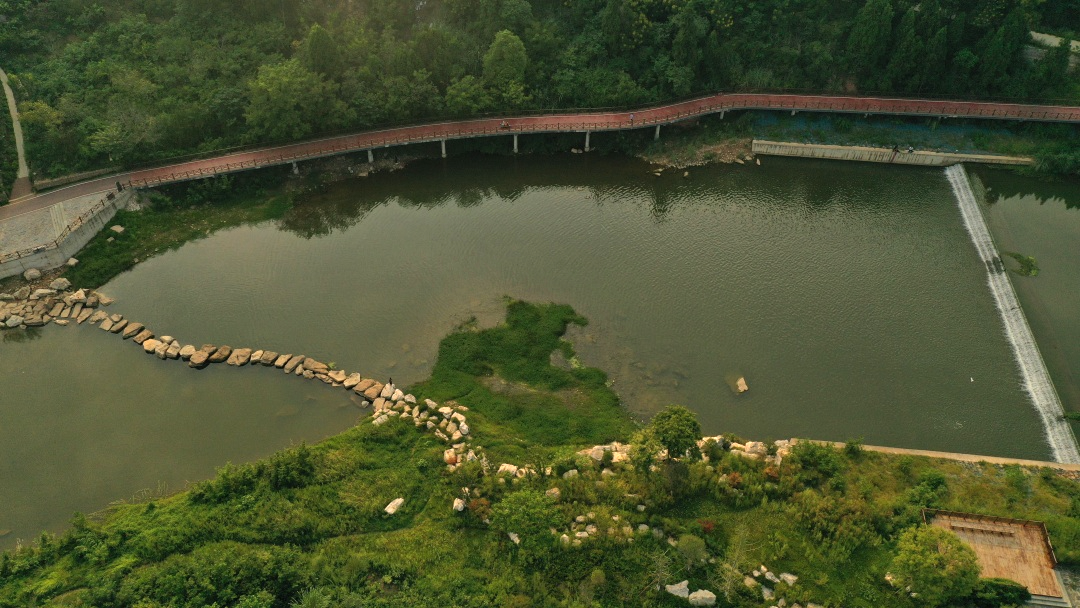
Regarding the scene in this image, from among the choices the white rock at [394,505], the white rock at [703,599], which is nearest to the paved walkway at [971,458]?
the white rock at [703,599]

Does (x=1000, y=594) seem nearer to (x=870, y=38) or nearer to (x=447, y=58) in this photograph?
(x=870, y=38)

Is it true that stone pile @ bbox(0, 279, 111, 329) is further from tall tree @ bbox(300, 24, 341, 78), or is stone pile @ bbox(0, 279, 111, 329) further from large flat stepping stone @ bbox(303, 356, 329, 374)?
tall tree @ bbox(300, 24, 341, 78)

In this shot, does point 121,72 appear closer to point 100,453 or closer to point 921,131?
point 100,453

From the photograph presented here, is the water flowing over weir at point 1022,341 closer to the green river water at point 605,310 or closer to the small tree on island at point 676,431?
the green river water at point 605,310

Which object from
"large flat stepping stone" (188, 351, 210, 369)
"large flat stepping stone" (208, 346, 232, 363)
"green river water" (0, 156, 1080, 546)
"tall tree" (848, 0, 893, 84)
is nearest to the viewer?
"green river water" (0, 156, 1080, 546)

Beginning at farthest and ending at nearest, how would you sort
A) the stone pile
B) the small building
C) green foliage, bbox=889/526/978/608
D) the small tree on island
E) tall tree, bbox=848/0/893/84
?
1. tall tree, bbox=848/0/893/84
2. the stone pile
3. the small tree on island
4. the small building
5. green foliage, bbox=889/526/978/608

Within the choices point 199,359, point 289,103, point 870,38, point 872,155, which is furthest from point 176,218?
point 870,38

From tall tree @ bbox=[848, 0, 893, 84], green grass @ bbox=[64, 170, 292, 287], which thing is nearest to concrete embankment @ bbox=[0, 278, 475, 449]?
green grass @ bbox=[64, 170, 292, 287]
